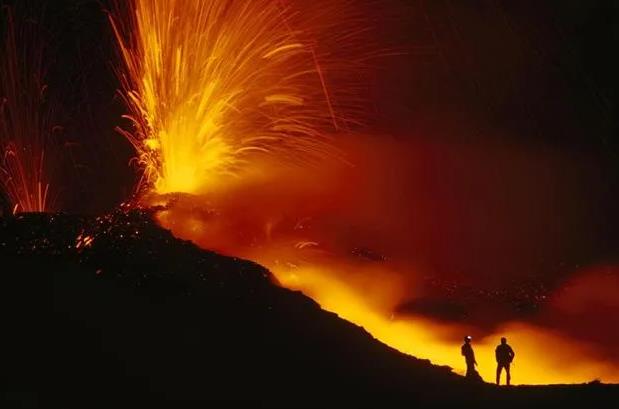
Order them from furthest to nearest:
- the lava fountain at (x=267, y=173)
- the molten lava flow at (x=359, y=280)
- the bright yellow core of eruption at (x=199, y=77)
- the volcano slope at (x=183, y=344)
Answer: the bright yellow core of eruption at (x=199, y=77), the lava fountain at (x=267, y=173), the molten lava flow at (x=359, y=280), the volcano slope at (x=183, y=344)

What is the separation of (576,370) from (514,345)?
1483 mm

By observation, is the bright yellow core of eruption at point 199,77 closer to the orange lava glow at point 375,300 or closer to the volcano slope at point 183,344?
the orange lava glow at point 375,300

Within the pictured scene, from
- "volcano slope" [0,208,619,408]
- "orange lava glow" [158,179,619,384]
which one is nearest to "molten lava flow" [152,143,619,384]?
"orange lava glow" [158,179,619,384]

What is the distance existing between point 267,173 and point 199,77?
482 cm

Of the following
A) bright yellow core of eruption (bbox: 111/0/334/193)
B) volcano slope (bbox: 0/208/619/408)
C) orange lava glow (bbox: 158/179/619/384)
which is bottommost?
volcano slope (bbox: 0/208/619/408)

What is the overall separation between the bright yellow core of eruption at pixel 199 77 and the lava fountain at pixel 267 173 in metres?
0.03

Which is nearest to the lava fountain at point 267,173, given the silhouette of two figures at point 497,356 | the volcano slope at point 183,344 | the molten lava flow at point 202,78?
the molten lava flow at point 202,78

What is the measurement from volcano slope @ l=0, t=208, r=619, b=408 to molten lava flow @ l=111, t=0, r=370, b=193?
606cm

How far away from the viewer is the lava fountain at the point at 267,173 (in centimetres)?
1755

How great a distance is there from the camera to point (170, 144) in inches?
808

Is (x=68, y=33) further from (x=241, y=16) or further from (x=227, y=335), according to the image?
(x=227, y=335)

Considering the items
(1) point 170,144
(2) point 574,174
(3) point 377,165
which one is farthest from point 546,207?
(1) point 170,144

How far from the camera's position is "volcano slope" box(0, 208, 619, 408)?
464 inches

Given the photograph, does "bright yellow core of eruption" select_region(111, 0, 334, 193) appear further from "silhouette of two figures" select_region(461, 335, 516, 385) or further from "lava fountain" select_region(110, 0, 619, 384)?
"silhouette of two figures" select_region(461, 335, 516, 385)
